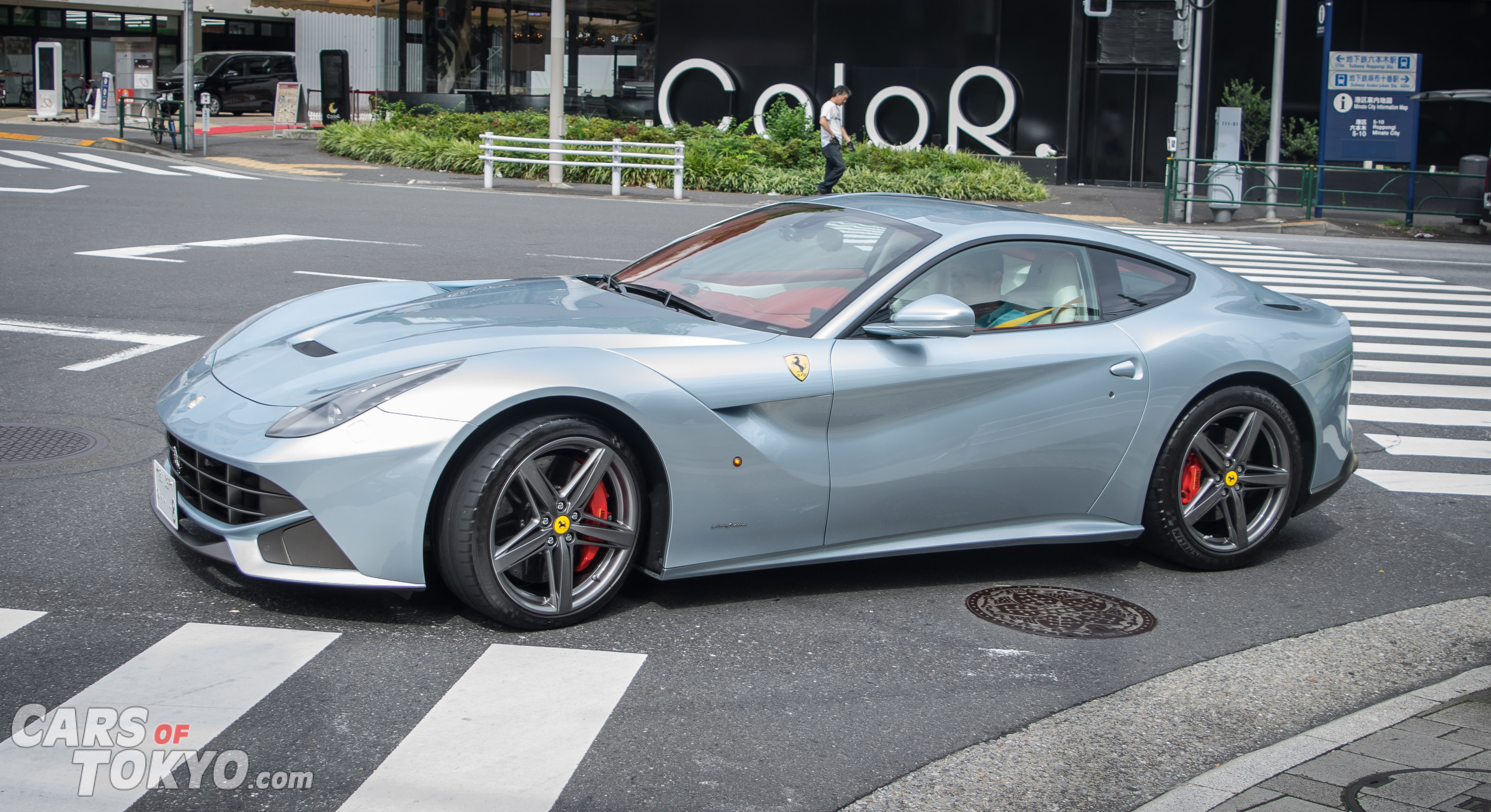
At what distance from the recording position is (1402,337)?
11883mm

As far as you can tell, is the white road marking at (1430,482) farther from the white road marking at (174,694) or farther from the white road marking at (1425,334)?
the white road marking at (174,694)

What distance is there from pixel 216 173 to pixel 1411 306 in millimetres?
19441

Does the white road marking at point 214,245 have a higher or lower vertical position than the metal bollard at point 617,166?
lower

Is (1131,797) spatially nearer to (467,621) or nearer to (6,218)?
(467,621)

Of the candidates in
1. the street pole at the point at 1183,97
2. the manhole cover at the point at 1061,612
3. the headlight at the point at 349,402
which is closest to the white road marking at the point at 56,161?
the street pole at the point at 1183,97

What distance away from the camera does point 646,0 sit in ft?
113

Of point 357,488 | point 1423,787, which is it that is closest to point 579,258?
point 357,488

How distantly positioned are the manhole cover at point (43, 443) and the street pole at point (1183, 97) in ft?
64.3

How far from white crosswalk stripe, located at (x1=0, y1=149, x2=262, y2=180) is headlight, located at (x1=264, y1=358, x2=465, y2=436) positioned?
2033 cm

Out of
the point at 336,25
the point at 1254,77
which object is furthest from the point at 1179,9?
the point at 336,25

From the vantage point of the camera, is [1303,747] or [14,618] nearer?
[1303,747]

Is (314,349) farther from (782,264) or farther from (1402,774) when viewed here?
(1402,774)

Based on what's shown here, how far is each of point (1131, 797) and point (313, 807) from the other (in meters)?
2.02

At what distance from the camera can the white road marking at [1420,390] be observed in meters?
9.38
